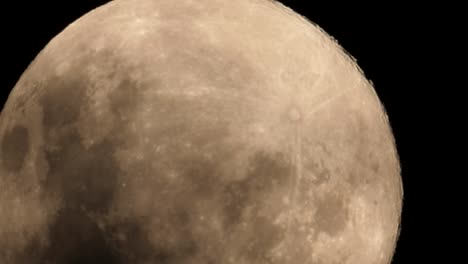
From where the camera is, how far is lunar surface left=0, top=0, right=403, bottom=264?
4371mm

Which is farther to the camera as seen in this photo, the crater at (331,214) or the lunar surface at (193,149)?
the crater at (331,214)

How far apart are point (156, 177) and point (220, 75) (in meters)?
0.71

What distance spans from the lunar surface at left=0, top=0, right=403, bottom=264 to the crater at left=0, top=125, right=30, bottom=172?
0.5 inches

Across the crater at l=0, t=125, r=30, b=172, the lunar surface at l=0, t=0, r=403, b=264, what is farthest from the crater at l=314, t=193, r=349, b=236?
the crater at l=0, t=125, r=30, b=172

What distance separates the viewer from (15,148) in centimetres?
491

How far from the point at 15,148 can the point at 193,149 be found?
130 centimetres

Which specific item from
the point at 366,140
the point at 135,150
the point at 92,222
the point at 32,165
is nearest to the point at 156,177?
the point at 135,150

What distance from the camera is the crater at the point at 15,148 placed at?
4.85 metres

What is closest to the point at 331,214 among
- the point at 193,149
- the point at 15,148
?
the point at 193,149

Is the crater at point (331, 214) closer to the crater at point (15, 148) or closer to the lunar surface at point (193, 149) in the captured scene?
the lunar surface at point (193, 149)

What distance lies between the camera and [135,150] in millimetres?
4395

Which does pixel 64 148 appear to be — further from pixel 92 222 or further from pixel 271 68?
pixel 271 68

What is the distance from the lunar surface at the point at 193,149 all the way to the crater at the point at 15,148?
1 cm

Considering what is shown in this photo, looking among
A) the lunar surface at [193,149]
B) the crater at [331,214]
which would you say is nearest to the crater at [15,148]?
the lunar surface at [193,149]
